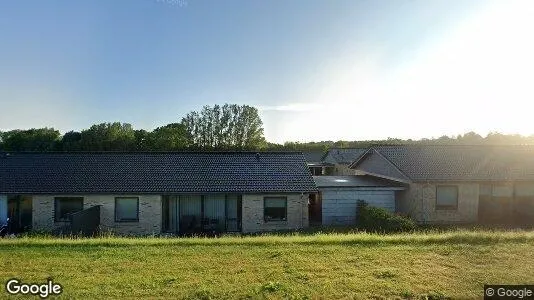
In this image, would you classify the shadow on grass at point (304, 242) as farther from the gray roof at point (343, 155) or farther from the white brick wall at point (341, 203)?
the gray roof at point (343, 155)

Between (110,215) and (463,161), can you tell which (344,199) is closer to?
(463,161)

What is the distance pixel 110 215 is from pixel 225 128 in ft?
179

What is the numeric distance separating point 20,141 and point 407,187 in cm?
7304

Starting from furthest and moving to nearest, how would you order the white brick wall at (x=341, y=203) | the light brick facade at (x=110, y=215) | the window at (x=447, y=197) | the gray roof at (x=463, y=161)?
the gray roof at (x=463, y=161)
the window at (x=447, y=197)
the white brick wall at (x=341, y=203)
the light brick facade at (x=110, y=215)

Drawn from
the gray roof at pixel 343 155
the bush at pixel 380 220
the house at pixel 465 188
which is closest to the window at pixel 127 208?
the bush at pixel 380 220

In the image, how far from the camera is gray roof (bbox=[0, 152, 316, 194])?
2288cm

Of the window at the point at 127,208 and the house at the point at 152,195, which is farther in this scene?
the window at the point at 127,208

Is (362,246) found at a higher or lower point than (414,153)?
lower

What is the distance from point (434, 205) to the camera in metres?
24.8

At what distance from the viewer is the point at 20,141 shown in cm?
7406

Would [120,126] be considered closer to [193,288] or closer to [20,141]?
[20,141]

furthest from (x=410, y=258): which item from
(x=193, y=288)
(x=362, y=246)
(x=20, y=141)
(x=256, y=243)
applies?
(x=20, y=141)

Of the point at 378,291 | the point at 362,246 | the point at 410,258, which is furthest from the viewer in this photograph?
the point at 362,246

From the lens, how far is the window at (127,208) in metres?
22.5
